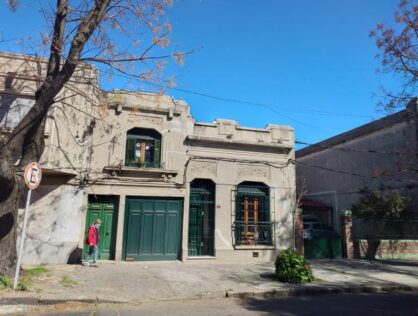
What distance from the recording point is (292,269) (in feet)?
38.7

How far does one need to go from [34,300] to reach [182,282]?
4267mm

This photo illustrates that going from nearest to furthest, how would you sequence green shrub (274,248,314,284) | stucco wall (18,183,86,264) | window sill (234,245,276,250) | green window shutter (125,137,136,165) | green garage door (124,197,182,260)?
1. green shrub (274,248,314,284)
2. stucco wall (18,183,86,264)
3. green garage door (124,197,182,260)
4. green window shutter (125,137,136,165)
5. window sill (234,245,276,250)

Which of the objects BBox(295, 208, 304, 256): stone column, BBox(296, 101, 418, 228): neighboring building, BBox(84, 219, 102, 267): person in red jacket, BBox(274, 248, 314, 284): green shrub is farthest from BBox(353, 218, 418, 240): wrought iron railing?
BBox(84, 219, 102, 267): person in red jacket

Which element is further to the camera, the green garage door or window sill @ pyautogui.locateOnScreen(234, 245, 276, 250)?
window sill @ pyautogui.locateOnScreen(234, 245, 276, 250)

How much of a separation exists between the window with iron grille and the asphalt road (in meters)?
6.65

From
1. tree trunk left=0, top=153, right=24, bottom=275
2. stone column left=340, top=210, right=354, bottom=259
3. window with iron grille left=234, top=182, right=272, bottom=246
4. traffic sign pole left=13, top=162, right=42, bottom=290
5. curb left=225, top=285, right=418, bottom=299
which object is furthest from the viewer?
stone column left=340, top=210, right=354, bottom=259

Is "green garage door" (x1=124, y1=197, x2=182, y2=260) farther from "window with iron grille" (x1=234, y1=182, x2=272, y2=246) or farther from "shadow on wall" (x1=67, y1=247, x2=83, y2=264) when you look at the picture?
"window with iron grille" (x1=234, y1=182, x2=272, y2=246)

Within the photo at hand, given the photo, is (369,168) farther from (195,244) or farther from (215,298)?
(215,298)

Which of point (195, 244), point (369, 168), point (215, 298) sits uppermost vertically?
point (369, 168)

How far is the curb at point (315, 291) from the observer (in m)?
10.2

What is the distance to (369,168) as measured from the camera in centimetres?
2405

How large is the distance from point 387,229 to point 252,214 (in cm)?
813

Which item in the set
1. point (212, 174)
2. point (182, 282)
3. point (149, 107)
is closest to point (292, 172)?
point (212, 174)

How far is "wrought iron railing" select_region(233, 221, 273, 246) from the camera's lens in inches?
652
